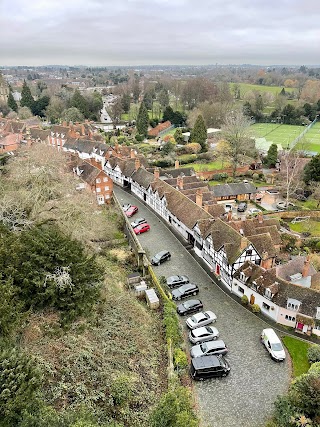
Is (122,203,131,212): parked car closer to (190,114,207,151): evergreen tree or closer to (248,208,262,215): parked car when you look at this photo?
(248,208,262,215): parked car

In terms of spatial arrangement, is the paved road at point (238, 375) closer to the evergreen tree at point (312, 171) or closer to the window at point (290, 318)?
the window at point (290, 318)

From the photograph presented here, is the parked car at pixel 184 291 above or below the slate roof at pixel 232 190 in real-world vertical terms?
below

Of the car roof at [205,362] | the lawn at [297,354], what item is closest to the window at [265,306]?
the lawn at [297,354]

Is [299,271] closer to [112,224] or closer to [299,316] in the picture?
[299,316]

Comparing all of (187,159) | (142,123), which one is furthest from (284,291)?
(142,123)

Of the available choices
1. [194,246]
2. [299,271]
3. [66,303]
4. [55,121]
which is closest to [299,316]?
[299,271]

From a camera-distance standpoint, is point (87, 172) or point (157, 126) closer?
point (87, 172)

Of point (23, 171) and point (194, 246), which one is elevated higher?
point (23, 171)
